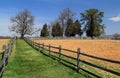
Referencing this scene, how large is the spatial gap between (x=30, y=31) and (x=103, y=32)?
3747 centimetres

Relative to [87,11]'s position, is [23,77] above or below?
below

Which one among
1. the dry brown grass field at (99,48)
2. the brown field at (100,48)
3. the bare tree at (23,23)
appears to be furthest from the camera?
the bare tree at (23,23)

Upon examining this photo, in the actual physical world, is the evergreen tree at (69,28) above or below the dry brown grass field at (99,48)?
above

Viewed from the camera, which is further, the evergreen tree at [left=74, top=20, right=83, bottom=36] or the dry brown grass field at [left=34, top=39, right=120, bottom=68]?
the evergreen tree at [left=74, top=20, right=83, bottom=36]

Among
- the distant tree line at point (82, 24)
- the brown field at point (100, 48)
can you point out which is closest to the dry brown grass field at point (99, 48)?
the brown field at point (100, 48)

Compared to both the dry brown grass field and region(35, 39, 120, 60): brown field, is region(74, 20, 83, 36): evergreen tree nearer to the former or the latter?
the dry brown grass field

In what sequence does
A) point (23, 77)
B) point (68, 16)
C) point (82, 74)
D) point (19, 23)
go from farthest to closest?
point (68, 16)
point (19, 23)
point (82, 74)
point (23, 77)

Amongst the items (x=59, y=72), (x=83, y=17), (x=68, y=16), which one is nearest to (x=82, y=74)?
(x=59, y=72)

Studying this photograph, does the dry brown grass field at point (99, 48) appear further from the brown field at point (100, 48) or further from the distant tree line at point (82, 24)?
the distant tree line at point (82, 24)

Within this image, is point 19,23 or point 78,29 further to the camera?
point 78,29

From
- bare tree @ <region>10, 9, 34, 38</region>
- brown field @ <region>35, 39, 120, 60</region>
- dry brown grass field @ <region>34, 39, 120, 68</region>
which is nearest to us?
dry brown grass field @ <region>34, 39, 120, 68</region>

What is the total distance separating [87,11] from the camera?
119750 millimetres

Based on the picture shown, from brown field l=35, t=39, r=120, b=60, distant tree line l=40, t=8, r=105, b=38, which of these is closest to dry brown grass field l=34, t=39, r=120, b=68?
brown field l=35, t=39, r=120, b=60

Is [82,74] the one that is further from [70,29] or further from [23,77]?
[70,29]
